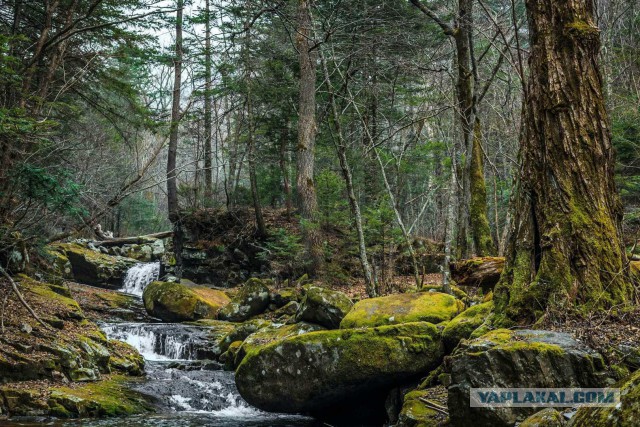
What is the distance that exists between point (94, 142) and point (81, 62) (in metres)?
8.86

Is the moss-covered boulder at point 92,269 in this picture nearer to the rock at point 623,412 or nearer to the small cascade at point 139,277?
the small cascade at point 139,277

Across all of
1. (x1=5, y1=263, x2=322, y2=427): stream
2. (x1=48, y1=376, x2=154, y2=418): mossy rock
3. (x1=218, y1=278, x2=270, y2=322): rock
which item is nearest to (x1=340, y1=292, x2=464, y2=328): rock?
(x1=5, y1=263, x2=322, y2=427): stream

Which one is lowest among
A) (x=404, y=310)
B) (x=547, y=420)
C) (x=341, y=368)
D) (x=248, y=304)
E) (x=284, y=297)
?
(x=248, y=304)

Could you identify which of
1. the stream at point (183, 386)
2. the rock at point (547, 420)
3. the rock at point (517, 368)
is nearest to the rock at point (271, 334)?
the stream at point (183, 386)

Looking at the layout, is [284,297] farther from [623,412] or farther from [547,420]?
[623,412]

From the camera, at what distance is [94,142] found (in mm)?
18688

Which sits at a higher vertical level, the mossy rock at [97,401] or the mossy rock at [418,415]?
the mossy rock at [418,415]

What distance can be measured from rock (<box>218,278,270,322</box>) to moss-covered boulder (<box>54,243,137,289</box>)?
8082 mm

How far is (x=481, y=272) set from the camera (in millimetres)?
7262

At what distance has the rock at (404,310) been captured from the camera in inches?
273

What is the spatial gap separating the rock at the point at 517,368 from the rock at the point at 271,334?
17.8 ft

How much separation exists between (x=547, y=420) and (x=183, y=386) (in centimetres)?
745

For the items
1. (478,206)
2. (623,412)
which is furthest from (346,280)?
(623,412)

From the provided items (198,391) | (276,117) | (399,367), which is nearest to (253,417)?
(198,391)
